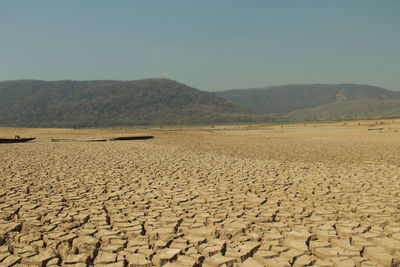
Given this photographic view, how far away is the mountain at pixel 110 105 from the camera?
7400cm

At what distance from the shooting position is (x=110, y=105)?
81.0m

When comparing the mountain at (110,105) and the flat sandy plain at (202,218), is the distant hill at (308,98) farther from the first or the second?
the flat sandy plain at (202,218)

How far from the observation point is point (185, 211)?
14.4 ft

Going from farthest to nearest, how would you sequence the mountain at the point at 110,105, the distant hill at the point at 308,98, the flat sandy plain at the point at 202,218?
the distant hill at the point at 308,98
the mountain at the point at 110,105
the flat sandy plain at the point at 202,218

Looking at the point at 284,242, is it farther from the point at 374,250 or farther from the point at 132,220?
the point at 132,220

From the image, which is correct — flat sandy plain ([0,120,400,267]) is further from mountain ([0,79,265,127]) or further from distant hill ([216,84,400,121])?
distant hill ([216,84,400,121])

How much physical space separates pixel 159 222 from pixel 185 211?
555 millimetres

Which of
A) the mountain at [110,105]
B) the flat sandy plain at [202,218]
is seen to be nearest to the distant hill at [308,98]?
the mountain at [110,105]

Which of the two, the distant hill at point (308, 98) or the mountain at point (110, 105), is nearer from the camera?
the mountain at point (110, 105)

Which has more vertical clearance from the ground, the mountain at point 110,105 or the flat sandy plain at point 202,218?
the mountain at point 110,105

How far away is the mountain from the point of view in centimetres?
7400

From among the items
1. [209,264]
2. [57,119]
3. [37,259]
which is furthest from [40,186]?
[57,119]

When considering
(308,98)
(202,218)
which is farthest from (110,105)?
(308,98)

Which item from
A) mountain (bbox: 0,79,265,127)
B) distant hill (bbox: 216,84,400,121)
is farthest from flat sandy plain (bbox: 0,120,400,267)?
distant hill (bbox: 216,84,400,121)
